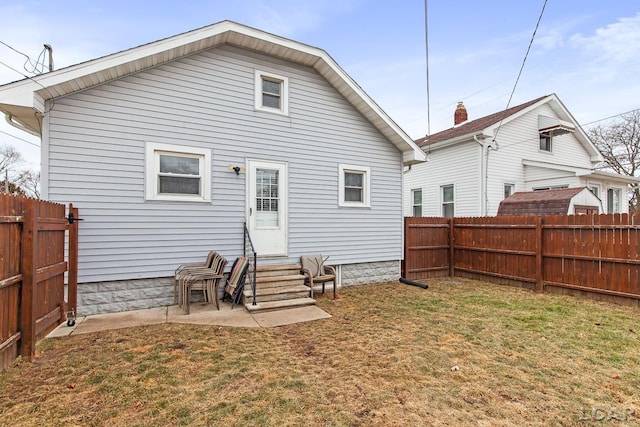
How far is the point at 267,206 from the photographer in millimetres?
7078

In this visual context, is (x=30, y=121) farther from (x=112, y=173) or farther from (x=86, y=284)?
(x=86, y=284)

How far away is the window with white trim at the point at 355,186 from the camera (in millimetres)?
7982

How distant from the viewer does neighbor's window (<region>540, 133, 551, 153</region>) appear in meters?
13.5

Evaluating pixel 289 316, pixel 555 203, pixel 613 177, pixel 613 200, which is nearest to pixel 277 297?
pixel 289 316

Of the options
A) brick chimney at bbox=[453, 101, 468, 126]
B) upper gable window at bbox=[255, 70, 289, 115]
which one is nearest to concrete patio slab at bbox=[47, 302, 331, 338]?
upper gable window at bbox=[255, 70, 289, 115]

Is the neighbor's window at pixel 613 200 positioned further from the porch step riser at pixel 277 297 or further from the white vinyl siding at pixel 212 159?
the porch step riser at pixel 277 297

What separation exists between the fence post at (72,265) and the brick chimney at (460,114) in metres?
15.2

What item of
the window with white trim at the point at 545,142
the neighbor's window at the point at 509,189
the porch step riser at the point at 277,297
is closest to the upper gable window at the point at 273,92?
the porch step riser at the point at 277,297

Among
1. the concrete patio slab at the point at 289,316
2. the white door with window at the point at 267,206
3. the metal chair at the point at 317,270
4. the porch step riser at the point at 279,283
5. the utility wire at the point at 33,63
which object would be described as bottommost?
the concrete patio slab at the point at 289,316

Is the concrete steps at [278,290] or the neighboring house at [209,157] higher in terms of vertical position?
the neighboring house at [209,157]

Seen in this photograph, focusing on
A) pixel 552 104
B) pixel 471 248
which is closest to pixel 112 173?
pixel 471 248

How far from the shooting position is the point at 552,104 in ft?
43.7

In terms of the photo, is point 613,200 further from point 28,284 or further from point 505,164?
point 28,284

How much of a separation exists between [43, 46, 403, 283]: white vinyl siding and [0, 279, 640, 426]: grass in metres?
1.80
